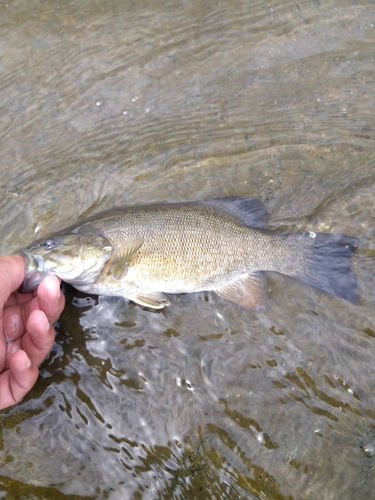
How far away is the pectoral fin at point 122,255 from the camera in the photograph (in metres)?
3.86

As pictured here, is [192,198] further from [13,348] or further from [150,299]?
[13,348]

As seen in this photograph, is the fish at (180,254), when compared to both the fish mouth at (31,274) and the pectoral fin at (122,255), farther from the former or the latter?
the fish mouth at (31,274)

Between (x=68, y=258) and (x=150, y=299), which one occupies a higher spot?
(x=68, y=258)

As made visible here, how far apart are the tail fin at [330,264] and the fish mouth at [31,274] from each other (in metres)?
2.13

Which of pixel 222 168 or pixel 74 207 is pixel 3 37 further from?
pixel 222 168

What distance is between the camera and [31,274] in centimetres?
374

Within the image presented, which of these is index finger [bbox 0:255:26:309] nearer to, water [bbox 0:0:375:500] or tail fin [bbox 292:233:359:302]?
water [bbox 0:0:375:500]

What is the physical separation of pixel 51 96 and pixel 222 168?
5.86 feet

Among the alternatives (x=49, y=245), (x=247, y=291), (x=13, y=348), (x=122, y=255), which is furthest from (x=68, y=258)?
(x=247, y=291)

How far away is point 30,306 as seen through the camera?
12.4ft

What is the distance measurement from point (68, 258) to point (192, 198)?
1.27 metres

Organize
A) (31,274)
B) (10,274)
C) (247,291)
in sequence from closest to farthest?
(10,274) < (31,274) < (247,291)

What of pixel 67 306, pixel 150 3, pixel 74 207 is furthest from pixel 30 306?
pixel 150 3

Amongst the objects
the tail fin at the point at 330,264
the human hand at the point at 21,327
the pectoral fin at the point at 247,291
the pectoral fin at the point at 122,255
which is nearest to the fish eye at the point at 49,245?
the human hand at the point at 21,327
